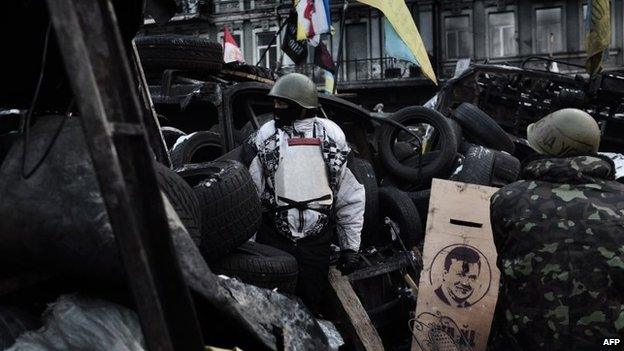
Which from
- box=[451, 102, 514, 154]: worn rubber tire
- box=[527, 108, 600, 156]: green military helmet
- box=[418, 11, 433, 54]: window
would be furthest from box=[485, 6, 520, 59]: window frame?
box=[527, 108, 600, 156]: green military helmet

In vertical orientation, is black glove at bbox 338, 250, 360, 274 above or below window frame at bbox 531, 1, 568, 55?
below

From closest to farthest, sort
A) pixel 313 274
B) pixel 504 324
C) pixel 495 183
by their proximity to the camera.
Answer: pixel 504 324
pixel 313 274
pixel 495 183

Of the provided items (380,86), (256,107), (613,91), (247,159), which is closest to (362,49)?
(380,86)

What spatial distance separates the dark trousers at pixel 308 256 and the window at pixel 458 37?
99.7ft

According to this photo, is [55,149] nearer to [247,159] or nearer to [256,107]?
[247,159]

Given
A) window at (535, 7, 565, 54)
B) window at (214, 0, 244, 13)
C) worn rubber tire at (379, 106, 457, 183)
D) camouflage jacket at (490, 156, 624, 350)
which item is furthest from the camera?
window at (214, 0, 244, 13)

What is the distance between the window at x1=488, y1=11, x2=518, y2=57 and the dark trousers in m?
30.4

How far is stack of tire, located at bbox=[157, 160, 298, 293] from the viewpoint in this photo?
3678mm

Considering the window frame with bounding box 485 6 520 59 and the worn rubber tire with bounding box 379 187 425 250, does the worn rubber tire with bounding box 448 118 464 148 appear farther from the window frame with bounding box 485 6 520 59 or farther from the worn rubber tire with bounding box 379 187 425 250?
the window frame with bounding box 485 6 520 59

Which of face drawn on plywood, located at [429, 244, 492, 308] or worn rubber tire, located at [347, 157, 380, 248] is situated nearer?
face drawn on plywood, located at [429, 244, 492, 308]

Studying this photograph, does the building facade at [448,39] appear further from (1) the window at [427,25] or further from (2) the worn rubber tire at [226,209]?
(2) the worn rubber tire at [226,209]

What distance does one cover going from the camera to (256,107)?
7.02 metres

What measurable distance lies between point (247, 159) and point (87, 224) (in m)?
2.65

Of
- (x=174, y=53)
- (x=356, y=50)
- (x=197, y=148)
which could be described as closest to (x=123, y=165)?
(x=197, y=148)
